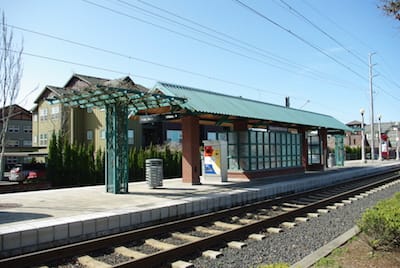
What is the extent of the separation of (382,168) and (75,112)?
3421 centimetres

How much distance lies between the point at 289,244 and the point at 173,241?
96.2 inches

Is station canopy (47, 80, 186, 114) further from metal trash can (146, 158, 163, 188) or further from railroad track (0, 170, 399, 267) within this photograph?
railroad track (0, 170, 399, 267)

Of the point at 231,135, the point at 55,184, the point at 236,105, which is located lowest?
the point at 55,184

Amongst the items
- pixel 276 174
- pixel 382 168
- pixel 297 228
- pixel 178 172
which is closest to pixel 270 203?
pixel 297 228

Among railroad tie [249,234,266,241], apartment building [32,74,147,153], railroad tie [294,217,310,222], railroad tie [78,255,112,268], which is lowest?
railroad tie [294,217,310,222]

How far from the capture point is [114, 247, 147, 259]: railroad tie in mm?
6345

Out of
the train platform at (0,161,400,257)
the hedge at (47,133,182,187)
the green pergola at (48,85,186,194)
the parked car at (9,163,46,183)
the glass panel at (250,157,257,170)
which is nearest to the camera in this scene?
the train platform at (0,161,400,257)

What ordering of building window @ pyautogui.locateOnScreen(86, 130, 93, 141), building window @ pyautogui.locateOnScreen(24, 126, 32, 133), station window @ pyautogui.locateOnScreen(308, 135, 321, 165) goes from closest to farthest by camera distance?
station window @ pyautogui.locateOnScreen(308, 135, 321, 165) < building window @ pyautogui.locateOnScreen(86, 130, 93, 141) < building window @ pyautogui.locateOnScreen(24, 126, 32, 133)

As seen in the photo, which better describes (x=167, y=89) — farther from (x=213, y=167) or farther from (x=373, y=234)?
(x=373, y=234)

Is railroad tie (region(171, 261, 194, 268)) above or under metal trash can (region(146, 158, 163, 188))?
under

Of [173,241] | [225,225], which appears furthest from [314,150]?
[173,241]

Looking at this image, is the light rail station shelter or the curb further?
the light rail station shelter

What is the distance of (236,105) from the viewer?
17922 mm

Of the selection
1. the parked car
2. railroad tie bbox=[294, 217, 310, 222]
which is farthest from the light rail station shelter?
the parked car
